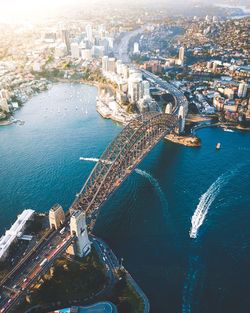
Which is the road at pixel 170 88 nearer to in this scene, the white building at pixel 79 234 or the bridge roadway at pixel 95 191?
the bridge roadway at pixel 95 191

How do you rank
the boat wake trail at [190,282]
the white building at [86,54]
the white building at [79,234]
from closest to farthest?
the boat wake trail at [190,282] → the white building at [79,234] → the white building at [86,54]

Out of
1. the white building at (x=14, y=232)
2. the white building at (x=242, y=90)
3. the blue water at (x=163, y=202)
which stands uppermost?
the white building at (x=242, y=90)

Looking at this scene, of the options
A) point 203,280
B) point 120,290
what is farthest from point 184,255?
point 120,290

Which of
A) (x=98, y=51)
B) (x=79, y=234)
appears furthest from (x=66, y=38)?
(x=79, y=234)

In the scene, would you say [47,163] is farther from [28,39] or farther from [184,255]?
[28,39]

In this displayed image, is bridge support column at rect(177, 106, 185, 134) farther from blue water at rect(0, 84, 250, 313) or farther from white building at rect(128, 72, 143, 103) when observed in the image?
white building at rect(128, 72, 143, 103)

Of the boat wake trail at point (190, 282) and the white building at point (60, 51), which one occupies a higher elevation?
the white building at point (60, 51)

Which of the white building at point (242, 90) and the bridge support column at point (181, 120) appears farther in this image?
Answer: the white building at point (242, 90)

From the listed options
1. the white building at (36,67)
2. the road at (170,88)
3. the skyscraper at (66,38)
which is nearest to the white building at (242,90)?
the road at (170,88)
